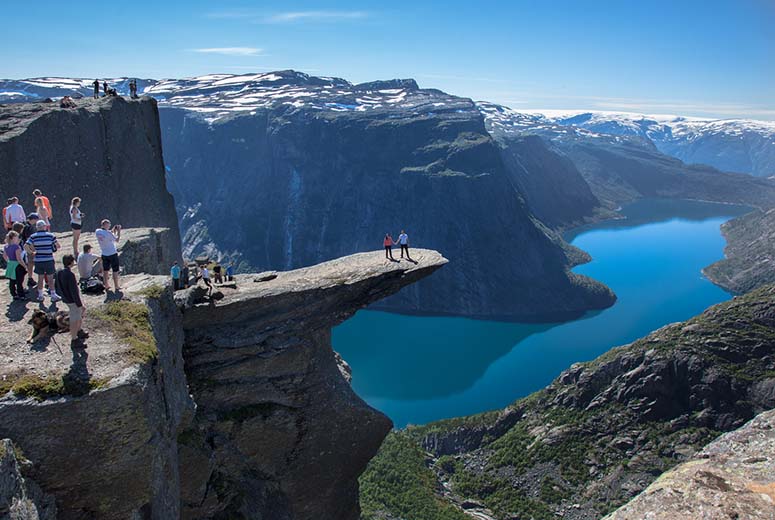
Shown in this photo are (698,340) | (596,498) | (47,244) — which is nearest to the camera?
(47,244)

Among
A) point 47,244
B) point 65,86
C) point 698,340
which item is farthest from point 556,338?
point 65,86

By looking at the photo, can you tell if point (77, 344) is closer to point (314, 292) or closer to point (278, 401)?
point (278, 401)

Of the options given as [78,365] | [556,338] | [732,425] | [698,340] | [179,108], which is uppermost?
[179,108]

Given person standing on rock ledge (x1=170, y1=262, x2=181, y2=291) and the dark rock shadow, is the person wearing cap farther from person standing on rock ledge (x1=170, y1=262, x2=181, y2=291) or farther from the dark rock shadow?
person standing on rock ledge (x1=170, y1=262, x2=181, y2=291)

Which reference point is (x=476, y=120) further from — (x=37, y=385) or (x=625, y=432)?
(x=37, y=385)

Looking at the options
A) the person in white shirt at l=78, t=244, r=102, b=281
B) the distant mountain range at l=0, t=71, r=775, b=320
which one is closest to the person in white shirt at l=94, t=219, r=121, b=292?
the person in white shirt at l=78, t=244, r=102, b=281

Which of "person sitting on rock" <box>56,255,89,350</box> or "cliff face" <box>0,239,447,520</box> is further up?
"person sitting on rock" <box>56,255,89,350</box>

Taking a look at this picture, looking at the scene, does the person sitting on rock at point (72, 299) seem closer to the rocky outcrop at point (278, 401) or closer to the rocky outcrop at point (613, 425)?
the rocky outcrop at point (278, 401)
